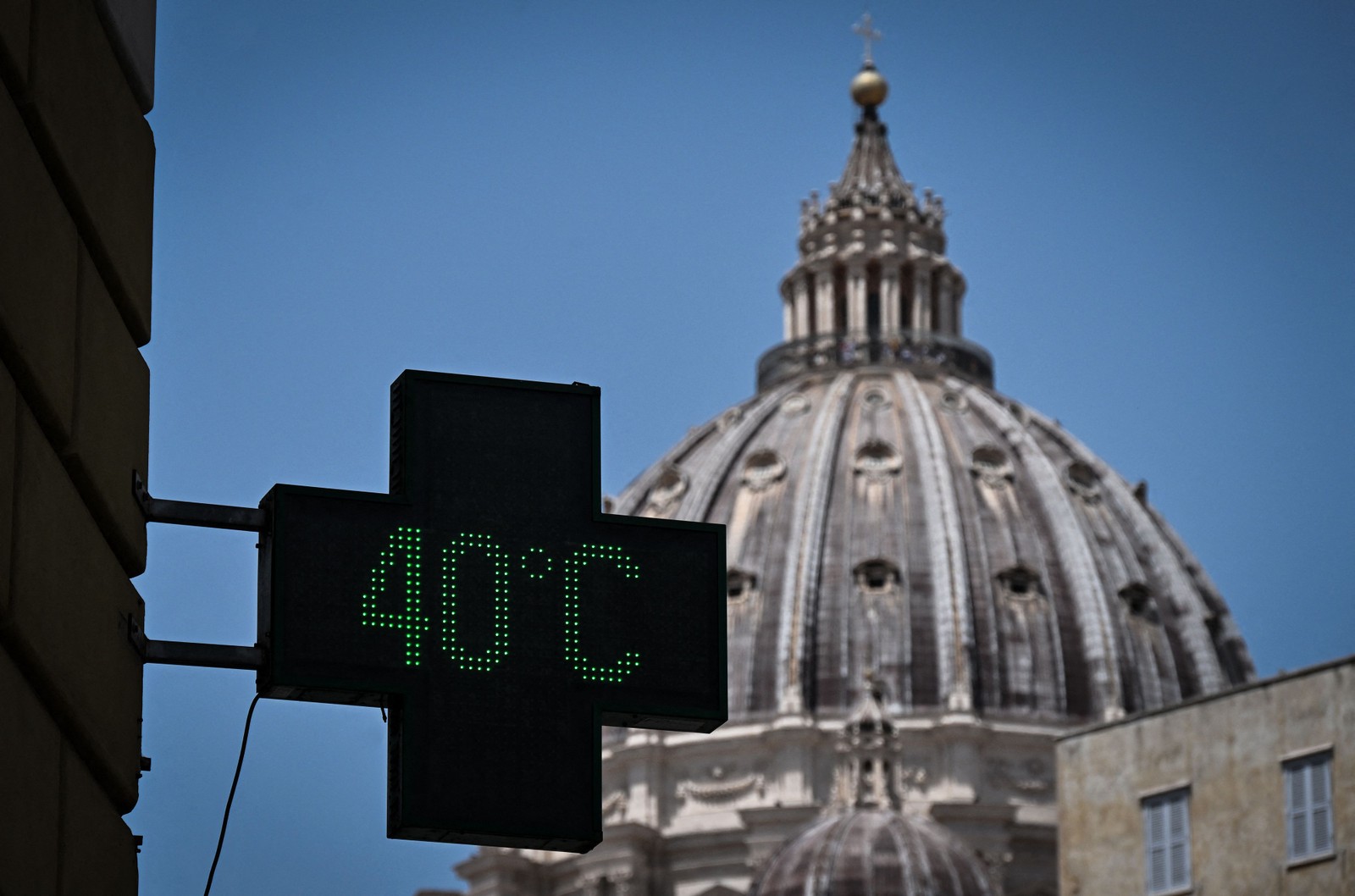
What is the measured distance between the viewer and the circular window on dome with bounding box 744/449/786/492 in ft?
401

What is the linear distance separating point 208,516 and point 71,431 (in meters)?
0.50

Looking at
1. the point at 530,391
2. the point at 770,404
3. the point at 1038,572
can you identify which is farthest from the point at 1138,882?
the point at 770,404

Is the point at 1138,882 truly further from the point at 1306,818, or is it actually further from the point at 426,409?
the point at 426,409

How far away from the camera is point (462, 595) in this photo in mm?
9352

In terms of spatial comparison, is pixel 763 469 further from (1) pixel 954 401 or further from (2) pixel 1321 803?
(2) pixel 1321 803

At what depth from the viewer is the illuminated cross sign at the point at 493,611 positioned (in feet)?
30.1

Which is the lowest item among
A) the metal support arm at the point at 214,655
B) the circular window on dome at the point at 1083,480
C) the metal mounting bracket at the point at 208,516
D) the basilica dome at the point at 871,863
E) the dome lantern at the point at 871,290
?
A: the metal support arm at the point at 214,655

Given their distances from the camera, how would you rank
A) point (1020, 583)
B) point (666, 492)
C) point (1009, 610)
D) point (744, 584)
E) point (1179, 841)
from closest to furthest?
point (1179, 841) < point (1009, 610) < point (1020, 583) < point (744, 584) < point (666, 492)

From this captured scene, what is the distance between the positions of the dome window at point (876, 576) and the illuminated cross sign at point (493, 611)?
108 m

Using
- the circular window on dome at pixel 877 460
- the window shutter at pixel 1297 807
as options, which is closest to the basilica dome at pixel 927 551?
the circular window on dome at pixel 877 460

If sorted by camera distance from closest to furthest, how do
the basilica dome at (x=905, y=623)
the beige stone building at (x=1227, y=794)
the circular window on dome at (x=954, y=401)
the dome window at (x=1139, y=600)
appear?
1. the beige stone building at (x=1227, y=794)
2. the basilica dome at (x=905, y=623)
3. the dome window at (x=1139, y=600)
4. the circular window on dome at (x=954, y=401)

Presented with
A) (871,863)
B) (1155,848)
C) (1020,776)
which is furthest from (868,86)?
(1155,848)

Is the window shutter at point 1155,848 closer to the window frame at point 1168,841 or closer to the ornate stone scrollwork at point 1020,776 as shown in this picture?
the window frame at point 1168,841

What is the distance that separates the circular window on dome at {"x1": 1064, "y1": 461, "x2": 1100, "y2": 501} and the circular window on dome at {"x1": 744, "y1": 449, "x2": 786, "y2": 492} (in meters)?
10.6
